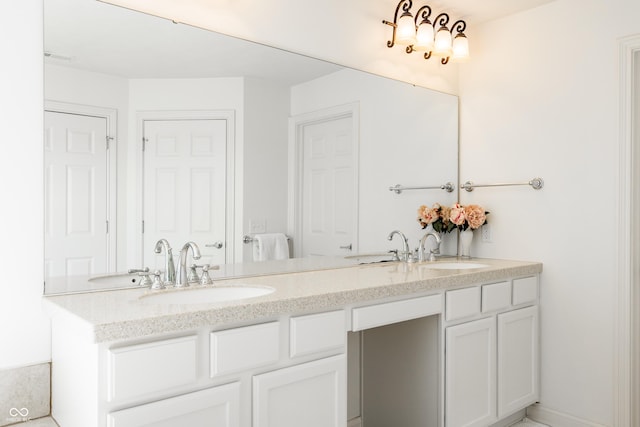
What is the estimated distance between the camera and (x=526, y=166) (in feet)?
9.43

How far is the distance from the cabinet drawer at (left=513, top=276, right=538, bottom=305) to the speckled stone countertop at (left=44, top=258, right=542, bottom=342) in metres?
0.09

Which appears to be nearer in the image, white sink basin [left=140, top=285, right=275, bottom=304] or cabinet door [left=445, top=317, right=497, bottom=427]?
white sink basin [left=140, top=285, right=275, bottom=304]

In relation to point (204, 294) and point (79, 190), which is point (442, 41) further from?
point (79, 190)

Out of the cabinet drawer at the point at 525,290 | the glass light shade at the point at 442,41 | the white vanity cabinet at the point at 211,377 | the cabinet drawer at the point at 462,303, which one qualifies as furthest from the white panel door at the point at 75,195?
the cabinet drawer at the point at 525,290

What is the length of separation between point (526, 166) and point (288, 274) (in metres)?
1.61

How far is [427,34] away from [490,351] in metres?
1.74

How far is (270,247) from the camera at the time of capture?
222 centimetres

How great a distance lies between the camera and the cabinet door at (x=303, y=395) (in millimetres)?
1569

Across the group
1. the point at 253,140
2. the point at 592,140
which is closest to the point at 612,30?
the point at 592,140

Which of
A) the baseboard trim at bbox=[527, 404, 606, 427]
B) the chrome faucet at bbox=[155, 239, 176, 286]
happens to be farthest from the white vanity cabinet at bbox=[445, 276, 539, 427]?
the chrome faucet at bbox=[155, 239, 176, 286]

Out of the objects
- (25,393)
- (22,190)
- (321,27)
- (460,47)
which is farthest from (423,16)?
(25,393)

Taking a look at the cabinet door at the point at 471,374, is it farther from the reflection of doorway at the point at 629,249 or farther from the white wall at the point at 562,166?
the reflection of doorway at the point at 629,249

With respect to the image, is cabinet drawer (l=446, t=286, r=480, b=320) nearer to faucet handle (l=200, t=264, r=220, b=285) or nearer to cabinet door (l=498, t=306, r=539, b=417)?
cabinet door (l=498, t=306, r=539, b=417)

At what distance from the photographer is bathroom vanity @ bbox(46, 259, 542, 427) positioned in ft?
4.33
